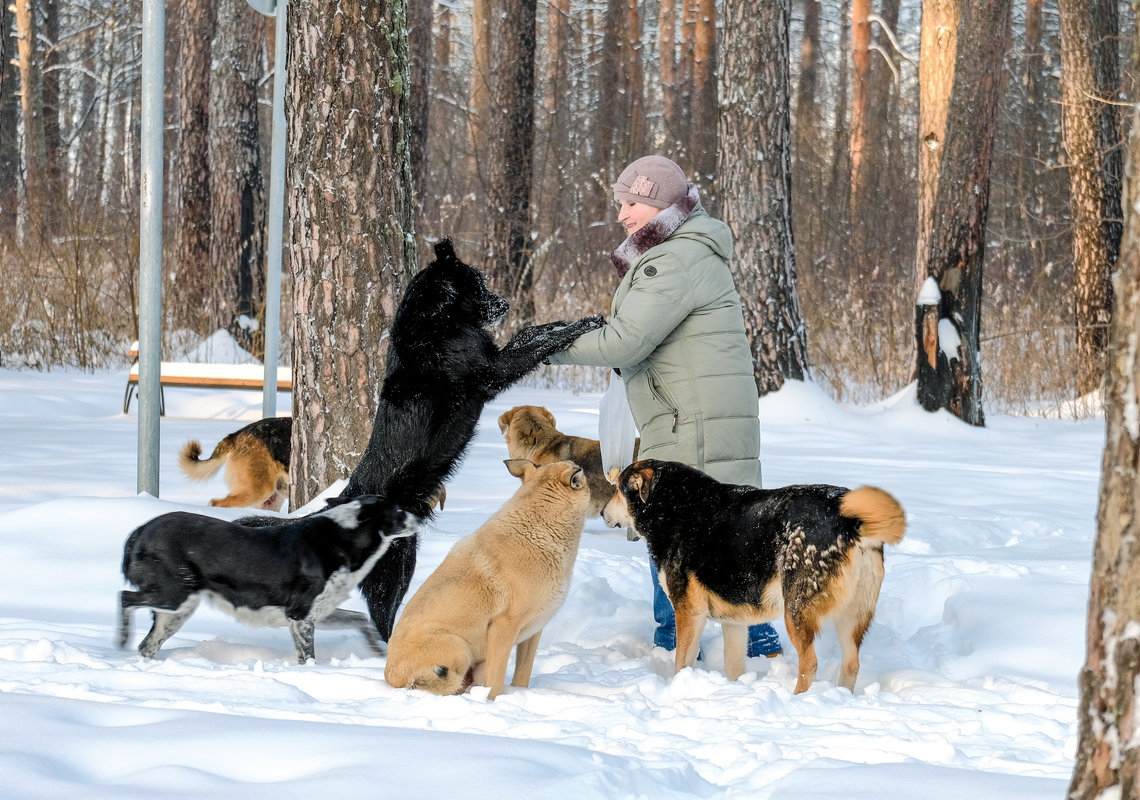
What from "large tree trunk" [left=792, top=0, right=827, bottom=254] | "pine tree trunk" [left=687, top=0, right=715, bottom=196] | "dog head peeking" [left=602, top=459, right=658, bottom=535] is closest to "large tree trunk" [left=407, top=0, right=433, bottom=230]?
"large tree trunk" [left=792, top=0, right=827, bottom=254]

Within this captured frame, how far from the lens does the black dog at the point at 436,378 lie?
4.14m

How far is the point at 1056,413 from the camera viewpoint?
42.6ft

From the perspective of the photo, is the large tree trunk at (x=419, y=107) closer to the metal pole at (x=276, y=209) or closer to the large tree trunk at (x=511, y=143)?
the large tree trunk at (x=511, y=143)

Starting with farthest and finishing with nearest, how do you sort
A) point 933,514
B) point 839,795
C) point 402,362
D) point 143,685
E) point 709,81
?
point 709,81
point 933,514
point 402,362
point 143,685
point 839,795

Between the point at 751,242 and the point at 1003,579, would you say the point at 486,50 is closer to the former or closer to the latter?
the point at 751,242

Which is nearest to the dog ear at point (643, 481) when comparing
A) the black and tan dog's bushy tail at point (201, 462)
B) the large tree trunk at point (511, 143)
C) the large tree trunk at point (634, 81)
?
the black and tan dog's bushy tail at point (201, 462)

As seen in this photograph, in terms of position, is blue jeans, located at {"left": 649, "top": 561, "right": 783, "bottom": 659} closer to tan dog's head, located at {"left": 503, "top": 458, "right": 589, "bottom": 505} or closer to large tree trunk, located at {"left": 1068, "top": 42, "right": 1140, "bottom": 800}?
tan dog's head, located at {"left": 503, "top": 458, "right": 589, "bottom": 505}

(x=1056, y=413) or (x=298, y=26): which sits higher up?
(x=298, y=26)

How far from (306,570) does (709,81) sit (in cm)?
2283

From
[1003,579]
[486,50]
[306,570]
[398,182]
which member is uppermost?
[486,50]

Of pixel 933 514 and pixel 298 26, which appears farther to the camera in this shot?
pixel 933 514

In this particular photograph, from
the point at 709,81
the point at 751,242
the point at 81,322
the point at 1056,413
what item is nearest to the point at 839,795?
the point at 751,242

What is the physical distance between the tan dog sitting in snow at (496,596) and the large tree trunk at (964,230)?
813 centimetres

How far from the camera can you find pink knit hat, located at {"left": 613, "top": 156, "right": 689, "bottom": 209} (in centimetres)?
431
